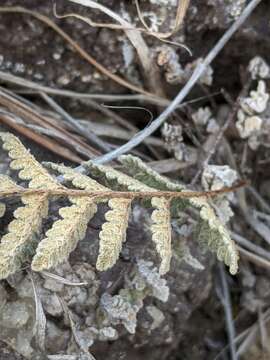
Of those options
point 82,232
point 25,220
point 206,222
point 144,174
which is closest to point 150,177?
point 144,174

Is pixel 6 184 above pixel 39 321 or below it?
above

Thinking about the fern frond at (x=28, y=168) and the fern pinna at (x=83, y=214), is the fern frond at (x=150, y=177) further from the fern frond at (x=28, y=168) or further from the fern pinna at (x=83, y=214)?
the fern frond at (x=28, y=168)

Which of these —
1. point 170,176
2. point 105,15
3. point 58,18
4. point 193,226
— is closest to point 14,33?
point 58,18

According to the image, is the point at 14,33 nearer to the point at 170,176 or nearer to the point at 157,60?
the point at 157,60

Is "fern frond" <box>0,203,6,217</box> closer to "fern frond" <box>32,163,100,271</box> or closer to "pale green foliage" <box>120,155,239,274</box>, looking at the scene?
"fern frond" <box>32,163,100,271</box>

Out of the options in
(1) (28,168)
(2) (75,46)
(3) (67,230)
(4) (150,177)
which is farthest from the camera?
(2) (75,46)

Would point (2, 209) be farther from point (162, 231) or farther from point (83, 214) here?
point (162, 231)

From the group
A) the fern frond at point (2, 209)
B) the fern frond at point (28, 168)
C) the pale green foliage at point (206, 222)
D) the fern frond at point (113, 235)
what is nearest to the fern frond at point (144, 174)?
the pale green foliage at point (206, 222)
